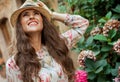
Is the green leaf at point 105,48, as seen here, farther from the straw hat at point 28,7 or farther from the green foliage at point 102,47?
the straw hat at point 28,7

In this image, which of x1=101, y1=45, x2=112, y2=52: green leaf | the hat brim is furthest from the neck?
x1=101, y1=45, x2=112, y2=52: green leaf

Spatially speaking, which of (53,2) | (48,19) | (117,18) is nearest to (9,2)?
(53,2)

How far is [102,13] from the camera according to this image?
4113 millimetres

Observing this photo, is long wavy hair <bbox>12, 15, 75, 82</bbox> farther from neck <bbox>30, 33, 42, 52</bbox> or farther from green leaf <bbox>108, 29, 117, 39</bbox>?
green leaf <bbox>108, 29, 117, 39</bbox>

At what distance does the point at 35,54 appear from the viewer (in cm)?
287

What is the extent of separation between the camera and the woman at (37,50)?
9.20 ft

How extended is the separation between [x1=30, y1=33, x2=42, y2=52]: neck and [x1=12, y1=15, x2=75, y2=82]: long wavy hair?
0.04 metres

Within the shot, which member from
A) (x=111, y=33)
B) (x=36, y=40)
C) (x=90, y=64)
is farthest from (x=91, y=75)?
(x=36, y=40)

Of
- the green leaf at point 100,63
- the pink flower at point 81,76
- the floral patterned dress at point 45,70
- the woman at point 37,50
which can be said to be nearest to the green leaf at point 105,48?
the green leaf at point 100,63

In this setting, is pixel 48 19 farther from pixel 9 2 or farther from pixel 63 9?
pixel 9 2

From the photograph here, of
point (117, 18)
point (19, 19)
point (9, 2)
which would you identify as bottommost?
point (9, 2)

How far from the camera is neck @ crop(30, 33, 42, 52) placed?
9.52ft

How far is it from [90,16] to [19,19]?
4.53ft

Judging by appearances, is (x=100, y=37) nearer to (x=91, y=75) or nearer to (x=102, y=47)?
(x=102, y=47)
